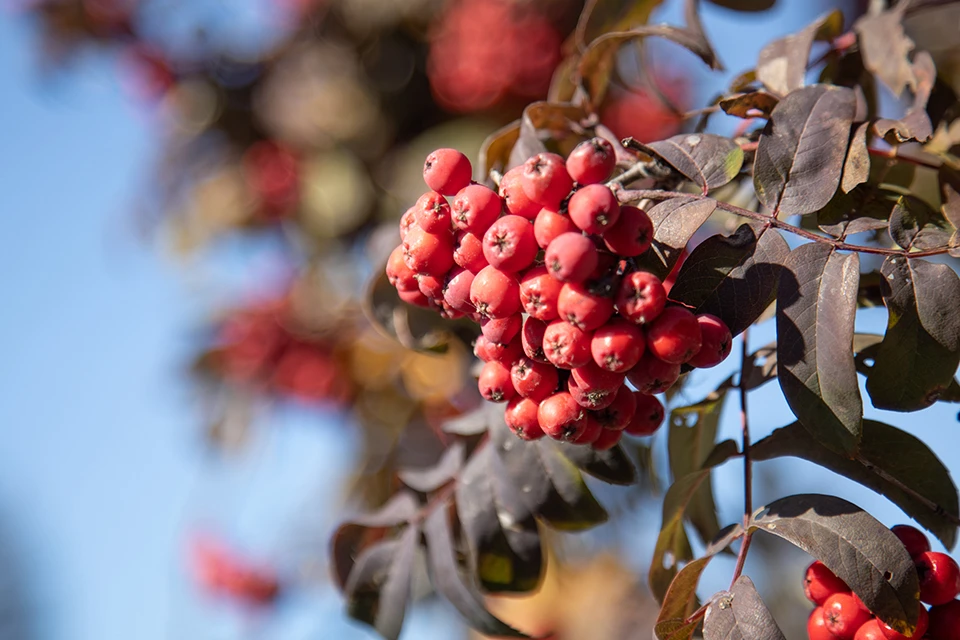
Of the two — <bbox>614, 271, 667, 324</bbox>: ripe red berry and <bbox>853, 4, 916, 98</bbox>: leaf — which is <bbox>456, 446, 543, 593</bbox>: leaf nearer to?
<bbox>614, 271, 667, 324</bbox>: ripe red berry

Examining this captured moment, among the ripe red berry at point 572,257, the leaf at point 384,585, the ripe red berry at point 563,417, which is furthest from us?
the leaf at point 384,585

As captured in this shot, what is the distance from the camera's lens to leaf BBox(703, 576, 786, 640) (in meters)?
0.80

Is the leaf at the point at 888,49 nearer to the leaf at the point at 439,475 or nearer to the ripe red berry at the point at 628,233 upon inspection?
the ripe red berry at the point at 628,233

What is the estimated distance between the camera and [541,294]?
2.56ft

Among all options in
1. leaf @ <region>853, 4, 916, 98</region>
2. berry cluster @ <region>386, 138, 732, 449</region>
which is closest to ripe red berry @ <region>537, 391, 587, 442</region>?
berry cluster @ <region>386, 138, 732, 449</region>

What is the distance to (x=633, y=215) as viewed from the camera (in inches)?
30.2

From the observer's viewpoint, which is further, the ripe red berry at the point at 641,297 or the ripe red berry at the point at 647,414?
the ripe red berry at the point at 647,414

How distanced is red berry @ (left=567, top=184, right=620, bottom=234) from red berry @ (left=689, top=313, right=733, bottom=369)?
5.6 inches

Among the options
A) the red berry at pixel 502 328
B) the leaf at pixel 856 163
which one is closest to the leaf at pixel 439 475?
the red berry at pixel 502 328

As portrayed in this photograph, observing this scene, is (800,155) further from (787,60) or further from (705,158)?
(787,60)

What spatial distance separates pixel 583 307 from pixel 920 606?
478mm

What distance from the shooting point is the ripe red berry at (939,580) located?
0.87m

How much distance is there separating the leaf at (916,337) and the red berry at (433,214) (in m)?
0.47

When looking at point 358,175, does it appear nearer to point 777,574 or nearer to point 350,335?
point 350,335
